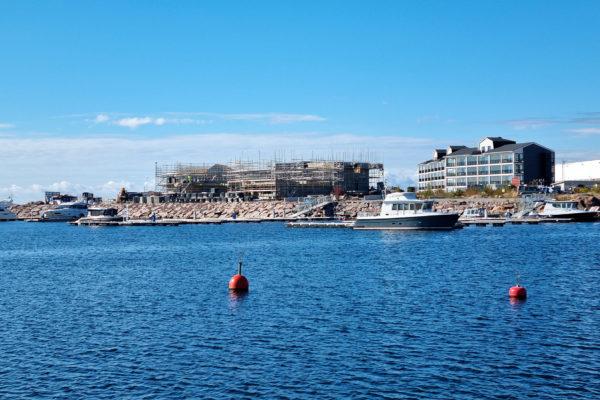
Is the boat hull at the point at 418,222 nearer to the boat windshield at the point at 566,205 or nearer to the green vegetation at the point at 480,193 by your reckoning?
the boat windshield at the point at 566,205

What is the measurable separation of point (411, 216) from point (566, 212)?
3993 centimetres

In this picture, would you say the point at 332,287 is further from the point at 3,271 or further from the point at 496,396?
the point at 3,271

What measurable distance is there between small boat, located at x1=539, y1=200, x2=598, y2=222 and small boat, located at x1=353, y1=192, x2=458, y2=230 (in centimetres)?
2839

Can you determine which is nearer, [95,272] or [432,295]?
[432,295]

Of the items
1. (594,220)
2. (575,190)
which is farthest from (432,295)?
(575,190)

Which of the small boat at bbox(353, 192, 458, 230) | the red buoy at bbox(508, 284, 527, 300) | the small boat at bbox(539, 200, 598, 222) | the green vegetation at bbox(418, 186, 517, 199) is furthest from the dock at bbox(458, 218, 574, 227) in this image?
the red buoy at bbox(508, 284, 527, 300)


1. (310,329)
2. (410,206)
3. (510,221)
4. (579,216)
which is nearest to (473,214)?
(510,221)

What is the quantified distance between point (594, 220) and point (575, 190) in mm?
42499

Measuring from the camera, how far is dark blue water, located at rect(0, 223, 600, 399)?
98.5 feet

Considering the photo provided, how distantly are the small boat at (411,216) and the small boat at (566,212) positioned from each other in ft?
93.2

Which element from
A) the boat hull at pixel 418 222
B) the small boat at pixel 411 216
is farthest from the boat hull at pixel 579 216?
the small boat at pixel 411 216

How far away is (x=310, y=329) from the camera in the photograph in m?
40.1

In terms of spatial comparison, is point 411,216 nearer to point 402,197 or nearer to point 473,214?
point 402,197

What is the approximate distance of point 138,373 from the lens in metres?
31.9
